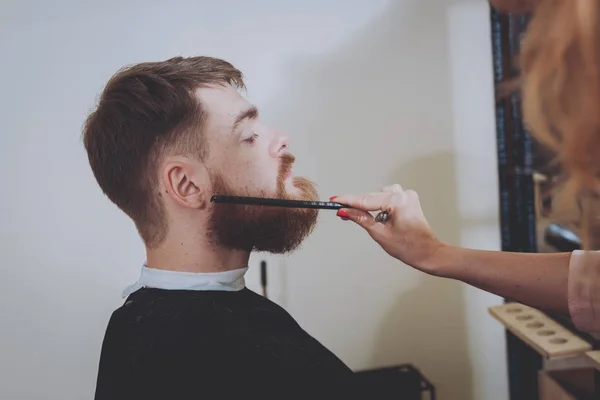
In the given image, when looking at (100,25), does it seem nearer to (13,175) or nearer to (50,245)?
(13,175)

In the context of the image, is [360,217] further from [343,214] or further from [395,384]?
[395,384]

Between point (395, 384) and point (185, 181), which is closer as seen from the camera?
point (185, 181)

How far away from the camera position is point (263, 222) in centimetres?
102

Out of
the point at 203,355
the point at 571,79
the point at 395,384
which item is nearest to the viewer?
the point at 571,79

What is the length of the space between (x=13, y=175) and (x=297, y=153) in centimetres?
69

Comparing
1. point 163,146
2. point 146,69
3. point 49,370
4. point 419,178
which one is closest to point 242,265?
point 163,146

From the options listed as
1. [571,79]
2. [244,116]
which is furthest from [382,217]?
[571,79]

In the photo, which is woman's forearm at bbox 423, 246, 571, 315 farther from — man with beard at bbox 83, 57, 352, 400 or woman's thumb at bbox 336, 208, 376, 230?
man with beard at bbox 83, 57, 352, 400

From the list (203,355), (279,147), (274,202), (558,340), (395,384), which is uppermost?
(279,147)

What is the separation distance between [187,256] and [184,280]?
0.15 feet

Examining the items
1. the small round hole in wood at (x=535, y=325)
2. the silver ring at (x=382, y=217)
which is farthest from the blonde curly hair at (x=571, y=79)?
the small round hole in wood at (x=535, y=325)

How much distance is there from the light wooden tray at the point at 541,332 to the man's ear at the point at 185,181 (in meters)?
0.83

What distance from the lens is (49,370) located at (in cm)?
116

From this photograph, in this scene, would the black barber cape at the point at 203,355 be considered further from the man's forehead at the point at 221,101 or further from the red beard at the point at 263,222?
the man's forehead at the point at 221,101
